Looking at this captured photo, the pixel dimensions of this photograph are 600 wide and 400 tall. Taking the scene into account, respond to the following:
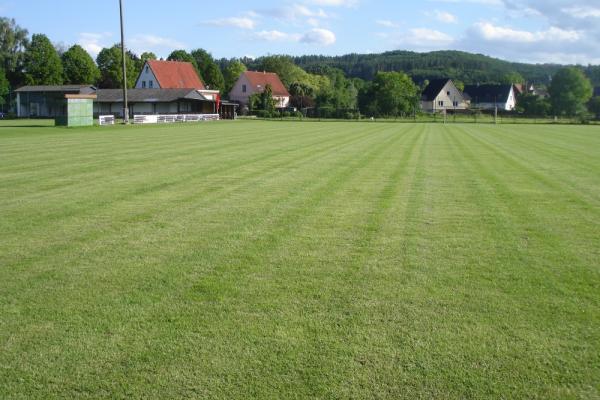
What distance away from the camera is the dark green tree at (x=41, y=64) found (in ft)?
309

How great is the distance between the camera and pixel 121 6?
159 feet

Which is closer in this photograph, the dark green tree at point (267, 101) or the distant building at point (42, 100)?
the distant building at point (42, 100)

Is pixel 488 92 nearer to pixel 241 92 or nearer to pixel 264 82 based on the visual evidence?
pixel 264 82

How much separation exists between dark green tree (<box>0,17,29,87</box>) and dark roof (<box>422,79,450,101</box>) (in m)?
78.0

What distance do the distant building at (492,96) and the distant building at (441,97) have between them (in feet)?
28.5

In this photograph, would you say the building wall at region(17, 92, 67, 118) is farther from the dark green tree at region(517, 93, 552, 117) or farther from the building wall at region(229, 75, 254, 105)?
the dark green tree at region(517, 93, 552, 117)

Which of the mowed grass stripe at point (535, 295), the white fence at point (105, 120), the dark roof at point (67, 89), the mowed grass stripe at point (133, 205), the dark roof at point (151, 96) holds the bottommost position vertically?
the mowed grass stripe at point (535, 295)

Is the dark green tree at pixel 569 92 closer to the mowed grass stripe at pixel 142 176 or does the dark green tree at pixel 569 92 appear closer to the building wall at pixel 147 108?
the building wall at pixel 147 108

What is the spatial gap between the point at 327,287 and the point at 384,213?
4.13 m

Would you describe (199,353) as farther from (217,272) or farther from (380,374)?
(217,272)

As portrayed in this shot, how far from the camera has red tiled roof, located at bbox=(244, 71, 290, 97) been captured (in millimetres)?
104562

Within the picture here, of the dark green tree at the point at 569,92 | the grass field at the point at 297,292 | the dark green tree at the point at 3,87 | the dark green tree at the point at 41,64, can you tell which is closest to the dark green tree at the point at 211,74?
the dark green tree at the point at 41,64

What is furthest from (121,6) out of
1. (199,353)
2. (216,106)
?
(199,353)

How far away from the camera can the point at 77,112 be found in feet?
148
